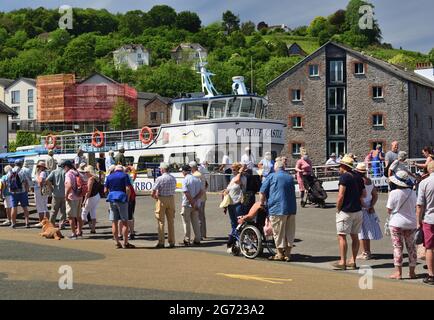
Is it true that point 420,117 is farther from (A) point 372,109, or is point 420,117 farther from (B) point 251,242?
(B) point 251,242

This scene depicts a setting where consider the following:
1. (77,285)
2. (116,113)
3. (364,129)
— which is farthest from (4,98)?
(77,285)

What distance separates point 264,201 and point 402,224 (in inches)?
119

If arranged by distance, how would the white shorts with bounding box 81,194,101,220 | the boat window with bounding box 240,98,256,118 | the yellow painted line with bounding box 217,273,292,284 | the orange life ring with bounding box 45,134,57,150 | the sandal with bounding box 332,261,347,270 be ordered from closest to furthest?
the yellow painted line with bounding box 217,273,292,284 → the sandal with bounding box 332,261,347,270 → the white shorts with bounding box 81,194,101,220 → the boat window with bounding box 240,98,256,118 → the orange life ring with bounding box 45,134,57,150

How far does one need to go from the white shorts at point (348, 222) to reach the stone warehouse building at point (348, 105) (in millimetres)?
53806

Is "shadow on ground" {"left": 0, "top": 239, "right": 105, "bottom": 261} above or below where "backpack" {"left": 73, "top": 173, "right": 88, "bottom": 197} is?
below

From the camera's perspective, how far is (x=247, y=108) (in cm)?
3306

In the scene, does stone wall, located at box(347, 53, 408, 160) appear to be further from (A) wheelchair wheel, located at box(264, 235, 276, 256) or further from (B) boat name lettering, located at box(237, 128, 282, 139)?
(A) wheelchair wheel, located at box(264, 235, 276, 256)

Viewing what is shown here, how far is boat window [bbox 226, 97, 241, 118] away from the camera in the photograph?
108 ft

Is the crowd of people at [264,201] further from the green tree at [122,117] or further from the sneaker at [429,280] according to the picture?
the green tree at [122,117]

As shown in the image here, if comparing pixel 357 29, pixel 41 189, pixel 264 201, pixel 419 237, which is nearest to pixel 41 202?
pixel 41 189

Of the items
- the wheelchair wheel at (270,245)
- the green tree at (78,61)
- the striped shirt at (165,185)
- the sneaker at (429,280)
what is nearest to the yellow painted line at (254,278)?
the sneaker at (429,280)

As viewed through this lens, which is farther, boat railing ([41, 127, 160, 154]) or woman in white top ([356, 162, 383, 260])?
boat railing ([41, 127, 160, 154])

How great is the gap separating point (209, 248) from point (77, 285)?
5925mm

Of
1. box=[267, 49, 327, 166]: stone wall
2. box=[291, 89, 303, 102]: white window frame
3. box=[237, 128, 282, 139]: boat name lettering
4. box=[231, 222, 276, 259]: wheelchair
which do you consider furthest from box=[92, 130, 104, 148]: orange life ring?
box=[291, 89, 303, 102]: white window frame
